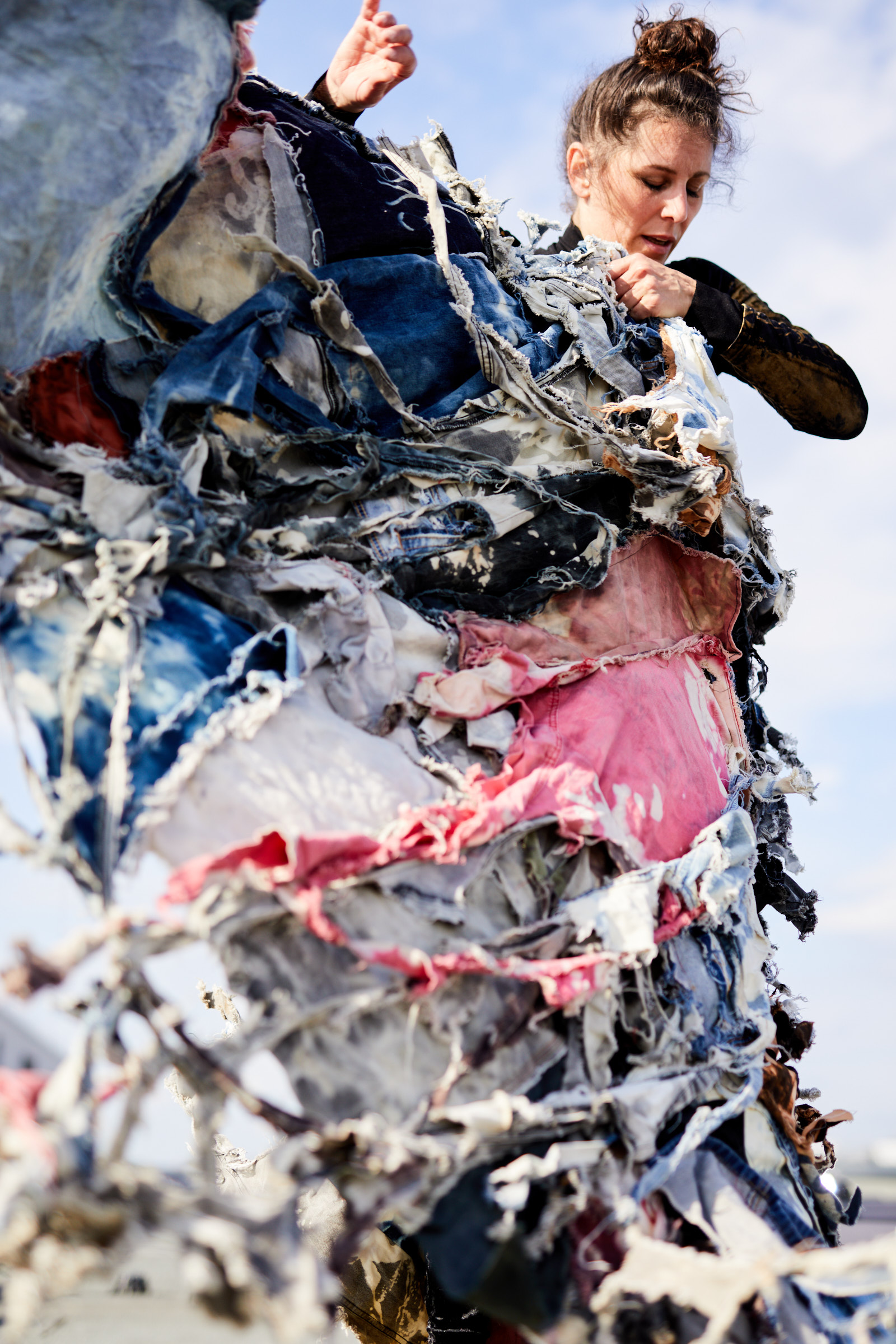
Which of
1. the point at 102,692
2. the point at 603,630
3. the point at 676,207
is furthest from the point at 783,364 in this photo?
the point at 102,692

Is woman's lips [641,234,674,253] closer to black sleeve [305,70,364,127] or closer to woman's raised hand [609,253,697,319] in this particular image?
woman's raised hand [609,253,697,319]

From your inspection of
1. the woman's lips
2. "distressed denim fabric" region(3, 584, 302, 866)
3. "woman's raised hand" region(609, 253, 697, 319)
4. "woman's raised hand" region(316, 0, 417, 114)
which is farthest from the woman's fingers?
"distressed denim fabric" region(3, 584, 302, 866)

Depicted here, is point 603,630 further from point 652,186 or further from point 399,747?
point 652,186

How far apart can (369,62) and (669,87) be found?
31.7 inches

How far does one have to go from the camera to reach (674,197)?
2.27 m

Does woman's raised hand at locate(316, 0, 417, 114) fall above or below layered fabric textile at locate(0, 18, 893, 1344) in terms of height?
above

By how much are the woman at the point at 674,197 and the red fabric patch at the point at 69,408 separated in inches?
31.6

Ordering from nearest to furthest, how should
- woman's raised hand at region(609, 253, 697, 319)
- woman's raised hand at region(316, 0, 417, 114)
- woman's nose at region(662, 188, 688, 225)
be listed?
woman's raised hand at region(316, 0, 417, 114) < woman's raised hand at region(609, 253, 697, 319) < woman's nose at region(662, 188, 688, 225)

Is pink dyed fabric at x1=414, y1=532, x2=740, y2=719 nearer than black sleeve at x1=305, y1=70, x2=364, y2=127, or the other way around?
pink dyed fabric at x1=414, y1=532, x2=740, y2=719

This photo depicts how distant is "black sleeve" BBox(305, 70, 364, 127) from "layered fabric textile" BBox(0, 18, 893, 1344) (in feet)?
0.41

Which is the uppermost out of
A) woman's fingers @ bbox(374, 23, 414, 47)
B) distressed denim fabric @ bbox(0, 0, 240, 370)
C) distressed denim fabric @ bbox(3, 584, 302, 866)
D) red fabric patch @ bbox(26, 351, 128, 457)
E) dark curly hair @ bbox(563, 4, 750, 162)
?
dark curly hair @ bbox(563, 4, 750, 162)

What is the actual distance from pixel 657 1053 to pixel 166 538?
767 millimetres

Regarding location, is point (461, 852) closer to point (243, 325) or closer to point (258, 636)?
point (258, 636)

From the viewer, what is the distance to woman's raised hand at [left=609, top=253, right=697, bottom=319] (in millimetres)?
1952
